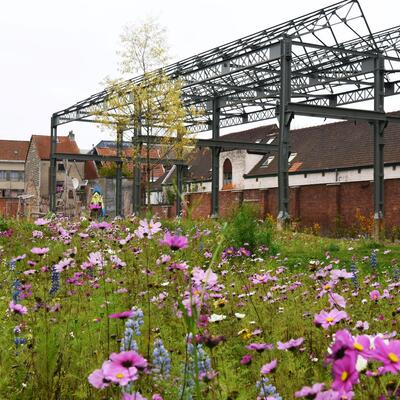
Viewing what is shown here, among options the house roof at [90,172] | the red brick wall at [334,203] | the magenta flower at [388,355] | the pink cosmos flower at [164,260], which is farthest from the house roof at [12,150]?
the magenta flower at [388,355]

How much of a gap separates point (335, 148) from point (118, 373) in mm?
33287

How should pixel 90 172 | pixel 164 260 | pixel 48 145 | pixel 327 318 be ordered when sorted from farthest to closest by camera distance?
pixel 48 145 < pixel 90 172 < pixel 164 260 < pixel 327 318

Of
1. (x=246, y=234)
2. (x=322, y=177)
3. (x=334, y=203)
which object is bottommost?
(x=246, y=234)

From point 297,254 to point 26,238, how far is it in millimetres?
6079

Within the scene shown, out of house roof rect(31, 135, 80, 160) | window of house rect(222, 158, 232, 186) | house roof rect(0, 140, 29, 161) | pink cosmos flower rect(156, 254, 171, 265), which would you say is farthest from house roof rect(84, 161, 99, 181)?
pink cosmos flower rect(156, 254, 171, 265)

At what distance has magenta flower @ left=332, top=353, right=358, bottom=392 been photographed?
135 cm

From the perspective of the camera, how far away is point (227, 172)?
134ft

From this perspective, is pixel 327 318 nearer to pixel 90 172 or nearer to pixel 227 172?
pixel 227 172

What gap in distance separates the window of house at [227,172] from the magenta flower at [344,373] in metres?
39.1

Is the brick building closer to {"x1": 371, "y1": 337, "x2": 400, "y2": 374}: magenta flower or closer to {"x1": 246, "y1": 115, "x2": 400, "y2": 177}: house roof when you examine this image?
{"x1": 246, "y1": 115, "x2": 400, "y2": 177}: house roof

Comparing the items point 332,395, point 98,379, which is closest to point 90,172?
point 98,379

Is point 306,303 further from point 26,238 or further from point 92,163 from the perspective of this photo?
point 92,163

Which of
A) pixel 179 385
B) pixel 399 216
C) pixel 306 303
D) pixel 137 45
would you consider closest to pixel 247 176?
pixel 399 216

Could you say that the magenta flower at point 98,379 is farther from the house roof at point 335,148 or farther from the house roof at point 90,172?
the house roof at point 90,172
